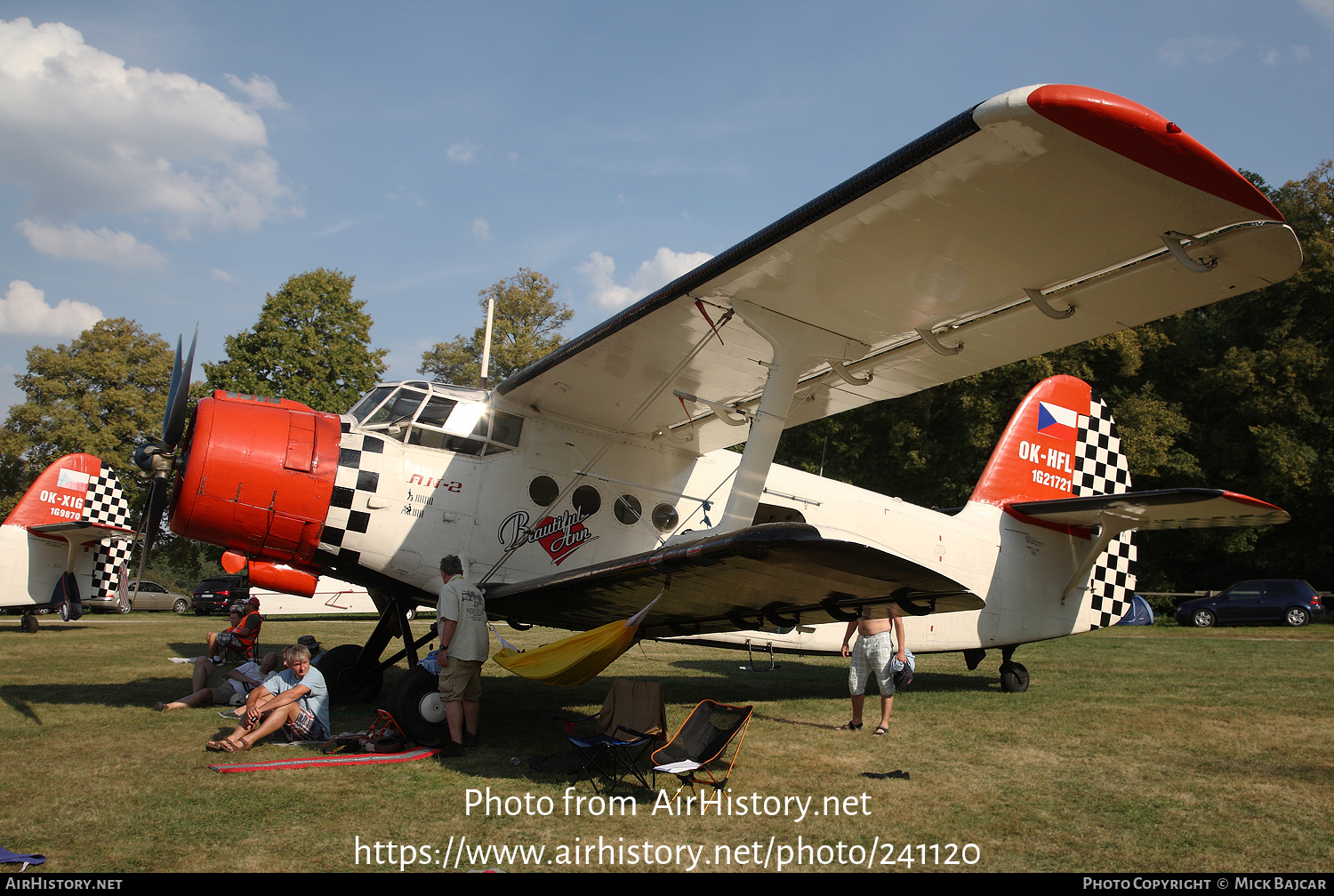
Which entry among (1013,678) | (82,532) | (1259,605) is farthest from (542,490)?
(1259,605)

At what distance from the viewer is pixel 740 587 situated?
5520mm

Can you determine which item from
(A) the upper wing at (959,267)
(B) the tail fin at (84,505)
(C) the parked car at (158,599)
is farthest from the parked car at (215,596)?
(A) the upper wing at (959,267)

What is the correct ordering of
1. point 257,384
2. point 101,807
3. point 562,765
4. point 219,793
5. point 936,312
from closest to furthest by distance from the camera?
1. point 101,807
2. point 219,793
3. point 562,765
4. point 936,312
5. point 257,384

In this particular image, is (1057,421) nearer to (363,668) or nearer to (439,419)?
(439,419)

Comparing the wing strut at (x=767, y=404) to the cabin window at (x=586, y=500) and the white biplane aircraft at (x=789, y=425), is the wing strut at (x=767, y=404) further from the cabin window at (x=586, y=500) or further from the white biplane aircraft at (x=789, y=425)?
the cabin window at (x=586, y=500)

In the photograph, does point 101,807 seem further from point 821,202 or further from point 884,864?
point 821,202

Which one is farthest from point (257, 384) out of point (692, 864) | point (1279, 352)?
point (1279, 352)

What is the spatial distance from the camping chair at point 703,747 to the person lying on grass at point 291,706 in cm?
289

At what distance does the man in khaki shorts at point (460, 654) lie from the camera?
574cm

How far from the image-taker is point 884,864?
3664 mm

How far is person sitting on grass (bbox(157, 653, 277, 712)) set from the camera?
24.7 feet

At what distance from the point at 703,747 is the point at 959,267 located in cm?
360

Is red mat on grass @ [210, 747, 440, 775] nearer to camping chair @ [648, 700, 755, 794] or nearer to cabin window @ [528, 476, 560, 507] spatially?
camping chair @ [648, 700, 755, 794]

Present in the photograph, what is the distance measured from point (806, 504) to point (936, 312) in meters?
3.32
